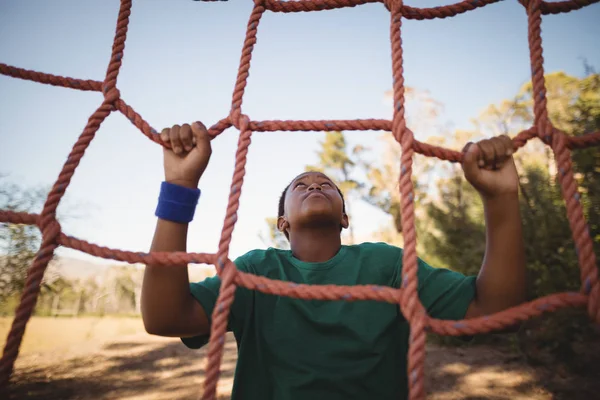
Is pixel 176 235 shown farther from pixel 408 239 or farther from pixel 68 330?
pixel 68 330

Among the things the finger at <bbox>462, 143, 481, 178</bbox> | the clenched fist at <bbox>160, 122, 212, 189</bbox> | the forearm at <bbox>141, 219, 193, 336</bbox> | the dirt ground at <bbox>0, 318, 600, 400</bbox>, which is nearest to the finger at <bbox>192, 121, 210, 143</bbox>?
the clenched fist at <bbox>160, 122, 212, 189</bbox>

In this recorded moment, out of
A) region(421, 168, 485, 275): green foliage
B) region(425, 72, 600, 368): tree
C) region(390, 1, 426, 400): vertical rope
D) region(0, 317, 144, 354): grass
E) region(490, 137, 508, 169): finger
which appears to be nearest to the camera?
region(390, 1, 426, 400): vertical rope

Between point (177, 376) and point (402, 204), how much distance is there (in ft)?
16.5

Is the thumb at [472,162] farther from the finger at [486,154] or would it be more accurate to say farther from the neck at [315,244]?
the neck at [315,244]

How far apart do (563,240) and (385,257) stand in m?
3.27

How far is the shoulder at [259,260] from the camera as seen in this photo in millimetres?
1092

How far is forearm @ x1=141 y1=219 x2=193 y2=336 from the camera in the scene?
0.74m

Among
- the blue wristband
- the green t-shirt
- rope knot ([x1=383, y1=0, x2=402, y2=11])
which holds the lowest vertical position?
the green t-shirt

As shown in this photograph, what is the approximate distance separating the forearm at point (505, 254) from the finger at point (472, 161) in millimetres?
81

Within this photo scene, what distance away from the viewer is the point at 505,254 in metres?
0.74

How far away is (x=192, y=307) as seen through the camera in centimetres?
82

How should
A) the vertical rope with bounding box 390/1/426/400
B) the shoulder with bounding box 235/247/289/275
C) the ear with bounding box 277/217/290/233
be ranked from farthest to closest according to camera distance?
the ear with bounding box 277/217/290/233 → the shoulder with bounding box 235/247/289/275 → the vertical rope with bounding box 390/1/426/400

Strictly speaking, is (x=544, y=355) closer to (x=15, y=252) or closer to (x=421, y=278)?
(x=421, y=278)

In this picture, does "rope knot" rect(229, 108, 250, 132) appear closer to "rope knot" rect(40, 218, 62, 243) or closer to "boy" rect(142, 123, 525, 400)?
"boy" rect(142, 123, 525, 400)
